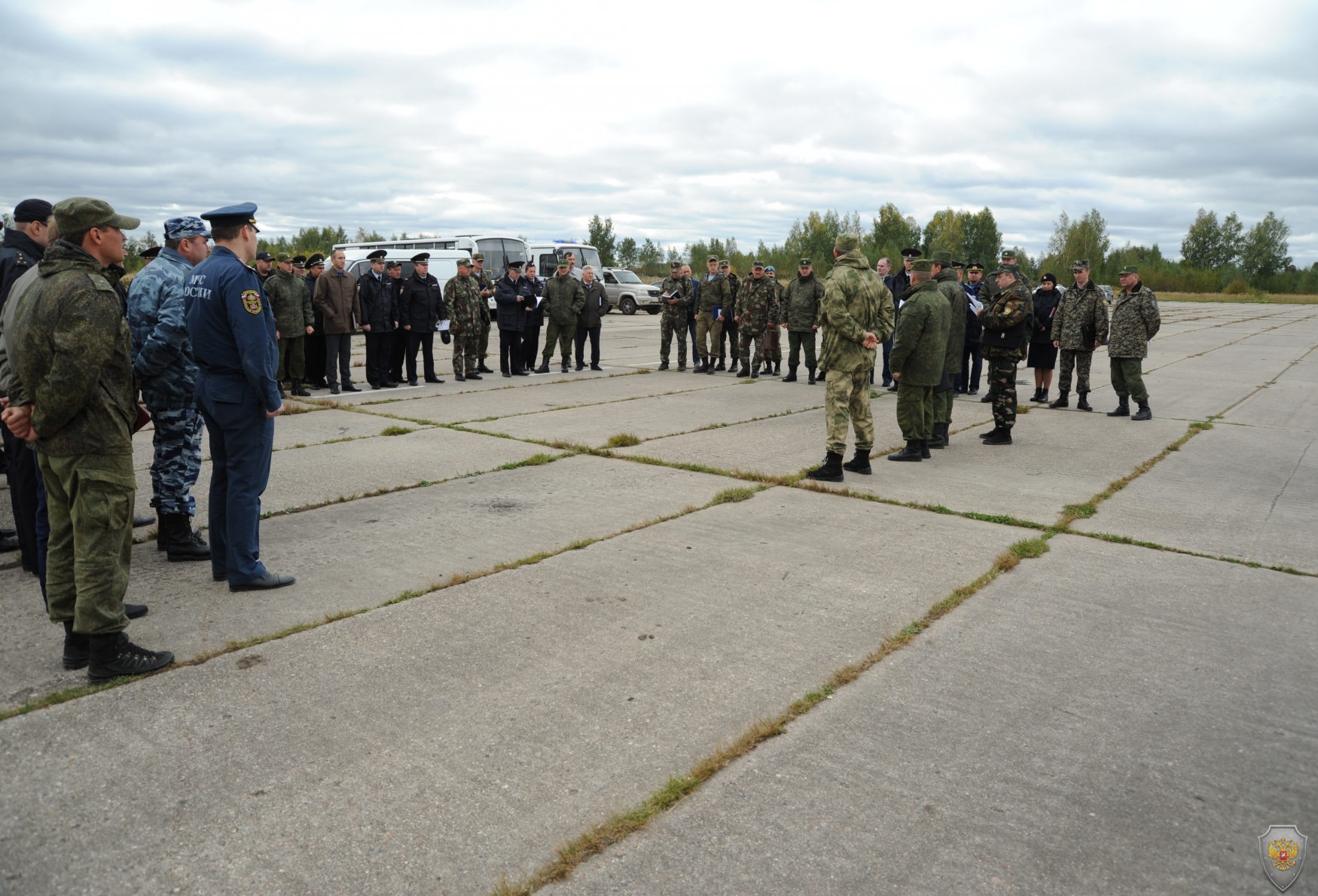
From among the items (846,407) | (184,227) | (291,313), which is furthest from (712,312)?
(184,227)

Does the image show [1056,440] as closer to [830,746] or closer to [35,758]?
[830,746]

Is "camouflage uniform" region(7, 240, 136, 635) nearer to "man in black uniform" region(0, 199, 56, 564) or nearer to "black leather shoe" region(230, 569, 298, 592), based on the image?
"black leather shoe" region(230, 569, 298, 592)

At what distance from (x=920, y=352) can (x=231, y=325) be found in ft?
19.0

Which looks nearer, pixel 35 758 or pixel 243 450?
pixel 35 758

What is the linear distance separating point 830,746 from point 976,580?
213 cm

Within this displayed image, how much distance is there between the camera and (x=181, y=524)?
5.55m

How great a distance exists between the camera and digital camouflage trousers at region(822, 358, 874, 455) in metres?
7.45

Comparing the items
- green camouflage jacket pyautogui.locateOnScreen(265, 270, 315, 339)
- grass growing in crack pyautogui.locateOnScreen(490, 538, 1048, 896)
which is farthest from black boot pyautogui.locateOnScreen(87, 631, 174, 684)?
green camouflage jacket pyautogui.locateOnScreen(265, 270, 315, 339)

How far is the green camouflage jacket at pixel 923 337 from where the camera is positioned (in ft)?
26.3

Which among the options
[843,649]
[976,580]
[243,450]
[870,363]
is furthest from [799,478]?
[243,450]

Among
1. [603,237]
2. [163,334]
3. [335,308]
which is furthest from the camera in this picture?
[603,237]

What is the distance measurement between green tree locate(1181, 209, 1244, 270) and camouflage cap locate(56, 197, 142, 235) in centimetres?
12908

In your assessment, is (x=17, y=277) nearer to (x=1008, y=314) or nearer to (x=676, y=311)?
(x=1008, y=314)

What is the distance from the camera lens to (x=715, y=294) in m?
15.7
